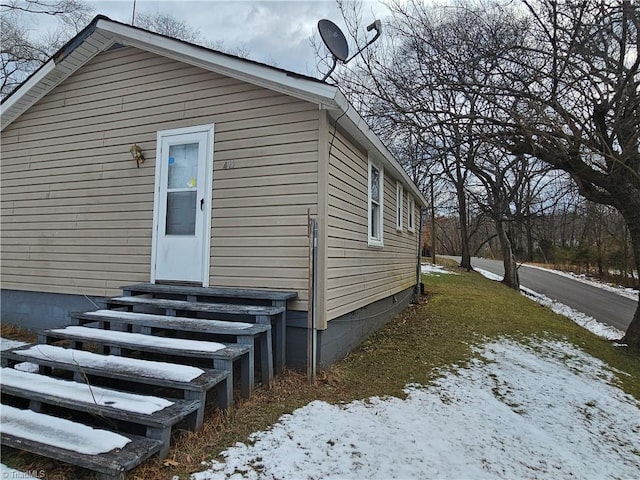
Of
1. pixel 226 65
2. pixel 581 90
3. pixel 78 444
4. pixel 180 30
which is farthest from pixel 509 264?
pixel 180 30

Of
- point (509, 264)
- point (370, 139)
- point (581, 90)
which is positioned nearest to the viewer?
point (370, 139)

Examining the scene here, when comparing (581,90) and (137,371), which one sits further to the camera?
(581,90)

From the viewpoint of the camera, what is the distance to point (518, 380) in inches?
187

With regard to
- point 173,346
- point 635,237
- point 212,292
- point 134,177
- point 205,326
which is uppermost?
point 134,177

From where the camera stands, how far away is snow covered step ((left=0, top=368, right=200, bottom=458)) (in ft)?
8.16

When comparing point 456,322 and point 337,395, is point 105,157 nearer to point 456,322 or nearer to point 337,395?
point 337,395

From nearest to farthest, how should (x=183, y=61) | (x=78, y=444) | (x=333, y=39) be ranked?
(x=78, y=444) → (x=333, y=39) → (x=183, y=61)

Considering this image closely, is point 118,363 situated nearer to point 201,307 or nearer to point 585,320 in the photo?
point 201,307

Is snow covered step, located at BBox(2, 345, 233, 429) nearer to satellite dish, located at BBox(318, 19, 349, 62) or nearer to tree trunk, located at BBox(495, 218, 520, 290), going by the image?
satellite dish, located at BBox(318, 19, 349, 62)

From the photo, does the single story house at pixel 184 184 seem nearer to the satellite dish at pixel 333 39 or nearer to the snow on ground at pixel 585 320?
the satellite dish at pixel 333 39

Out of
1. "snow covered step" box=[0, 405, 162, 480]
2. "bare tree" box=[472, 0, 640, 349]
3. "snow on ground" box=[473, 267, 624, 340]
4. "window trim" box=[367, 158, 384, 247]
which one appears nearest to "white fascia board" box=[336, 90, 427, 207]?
"window trim" box=[367, 158, 384, 247]

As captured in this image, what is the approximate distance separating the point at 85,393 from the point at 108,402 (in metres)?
0.29

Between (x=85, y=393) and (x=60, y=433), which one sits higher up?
(x=85, y=393)

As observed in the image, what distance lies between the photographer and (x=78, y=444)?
2.31 m
